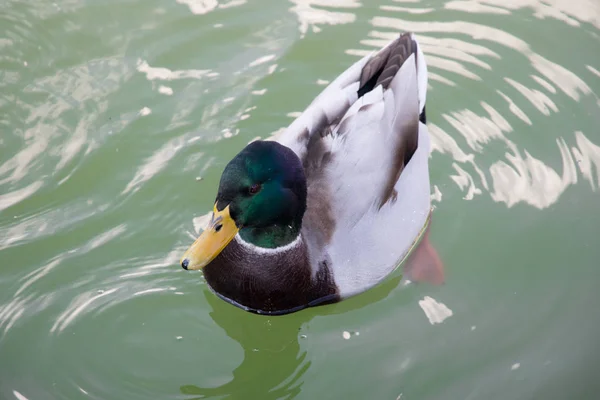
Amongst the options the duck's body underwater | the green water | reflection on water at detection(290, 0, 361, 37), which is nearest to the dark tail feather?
the duck's body underwater

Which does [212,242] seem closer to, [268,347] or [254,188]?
[254,188]

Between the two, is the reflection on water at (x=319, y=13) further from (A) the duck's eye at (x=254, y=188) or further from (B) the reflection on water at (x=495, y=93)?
(A) the duck's eye at (x=254, y=188)

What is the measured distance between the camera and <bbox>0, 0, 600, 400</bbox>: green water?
4785 millimetres

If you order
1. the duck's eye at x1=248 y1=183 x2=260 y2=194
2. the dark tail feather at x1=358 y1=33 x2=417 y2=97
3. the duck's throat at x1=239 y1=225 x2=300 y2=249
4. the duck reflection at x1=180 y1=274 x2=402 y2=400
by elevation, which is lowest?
the duck reflection at x1=180 y1=274 x2=402 y2=400

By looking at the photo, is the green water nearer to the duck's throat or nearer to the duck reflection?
the duck reflection

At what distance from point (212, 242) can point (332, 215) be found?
2.63 feet

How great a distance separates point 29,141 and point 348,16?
2.82m

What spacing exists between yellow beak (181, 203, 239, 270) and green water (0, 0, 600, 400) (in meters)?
0.75

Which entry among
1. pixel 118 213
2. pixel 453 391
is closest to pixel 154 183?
pixel 118 213

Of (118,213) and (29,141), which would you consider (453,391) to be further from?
(29,141)

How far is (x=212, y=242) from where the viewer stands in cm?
438

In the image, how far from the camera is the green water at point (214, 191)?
4.79 m

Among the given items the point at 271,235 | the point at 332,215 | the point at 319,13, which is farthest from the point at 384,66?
the point at 319,13

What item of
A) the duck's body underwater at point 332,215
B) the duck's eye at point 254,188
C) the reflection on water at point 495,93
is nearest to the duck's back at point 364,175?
the duck's body underwater at point 332,215
